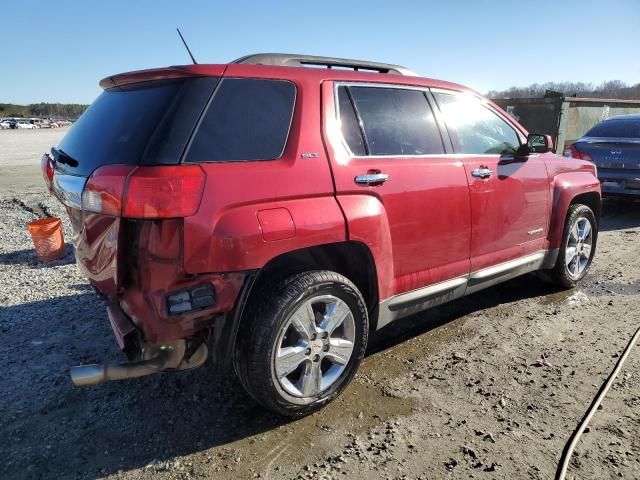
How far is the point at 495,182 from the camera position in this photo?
12.0 ft

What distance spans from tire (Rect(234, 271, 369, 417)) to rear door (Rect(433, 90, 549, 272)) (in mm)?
1290

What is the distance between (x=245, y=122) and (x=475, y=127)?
204 centimetres

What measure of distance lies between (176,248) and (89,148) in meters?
0.90

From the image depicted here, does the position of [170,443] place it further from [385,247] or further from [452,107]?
[452,107]

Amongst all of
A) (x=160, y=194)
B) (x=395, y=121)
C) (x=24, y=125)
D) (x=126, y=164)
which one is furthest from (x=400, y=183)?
(x=24, y=125)

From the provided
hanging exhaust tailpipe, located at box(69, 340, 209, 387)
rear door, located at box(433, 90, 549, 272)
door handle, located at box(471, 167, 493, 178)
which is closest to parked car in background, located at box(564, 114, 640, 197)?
rear door, located at box(433, 90, 549, 272)

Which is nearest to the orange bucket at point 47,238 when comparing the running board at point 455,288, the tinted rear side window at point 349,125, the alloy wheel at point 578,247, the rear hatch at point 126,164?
the rear hatch at point 126,164

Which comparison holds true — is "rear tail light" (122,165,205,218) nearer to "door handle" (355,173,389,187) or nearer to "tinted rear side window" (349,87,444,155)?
"door handle" (355,173,389,187)

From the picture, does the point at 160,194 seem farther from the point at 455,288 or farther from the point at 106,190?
the point at 455,288

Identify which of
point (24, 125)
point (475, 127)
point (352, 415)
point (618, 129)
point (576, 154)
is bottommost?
point (352, 415)

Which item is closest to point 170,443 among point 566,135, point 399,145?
A: point 399,145

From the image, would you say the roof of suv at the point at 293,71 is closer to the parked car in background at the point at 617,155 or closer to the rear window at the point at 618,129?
the parked car in background at the point at 617,155

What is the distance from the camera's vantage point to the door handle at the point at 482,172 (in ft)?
11.5

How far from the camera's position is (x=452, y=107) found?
360 centimetres
